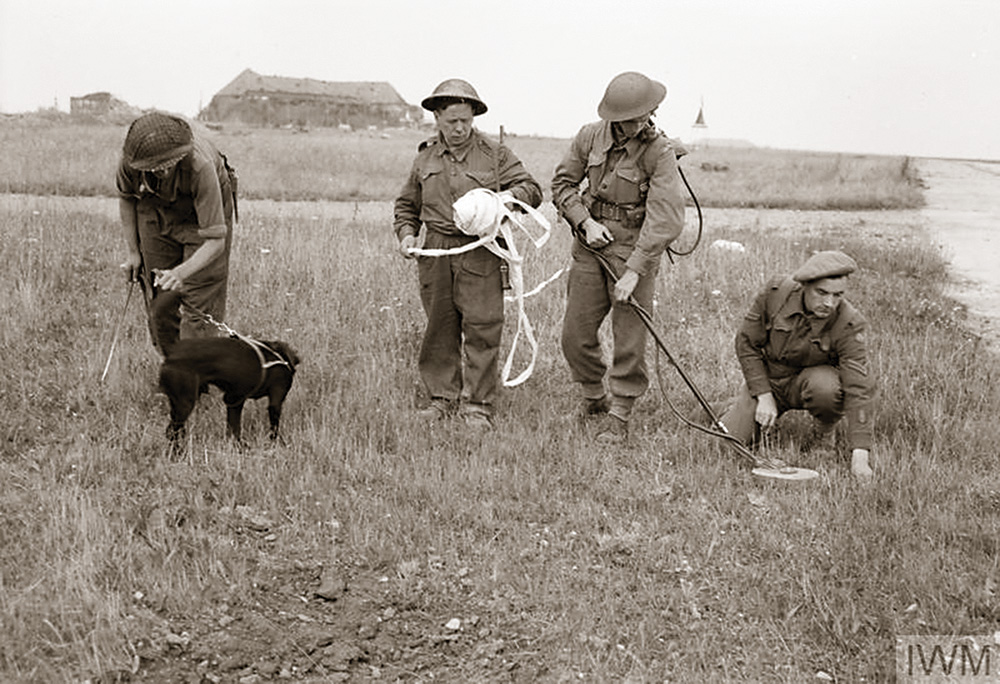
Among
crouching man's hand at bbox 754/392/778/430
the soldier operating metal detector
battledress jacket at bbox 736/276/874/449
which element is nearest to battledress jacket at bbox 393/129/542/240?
the soldier operating metal detector

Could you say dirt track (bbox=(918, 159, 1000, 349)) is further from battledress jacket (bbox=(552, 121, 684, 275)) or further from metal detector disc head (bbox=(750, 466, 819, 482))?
battledress jacket (bbox=(552, 121, 684, 275))

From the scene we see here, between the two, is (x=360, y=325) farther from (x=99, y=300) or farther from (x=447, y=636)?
(x=447, y=636)

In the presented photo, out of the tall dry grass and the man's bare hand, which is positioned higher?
the man's bare hand

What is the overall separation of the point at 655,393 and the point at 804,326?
4.81 ft

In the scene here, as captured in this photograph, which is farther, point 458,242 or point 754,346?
point 458,242

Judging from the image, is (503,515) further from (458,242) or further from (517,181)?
(517,181)

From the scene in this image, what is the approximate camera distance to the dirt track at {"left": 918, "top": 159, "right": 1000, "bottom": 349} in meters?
9.76

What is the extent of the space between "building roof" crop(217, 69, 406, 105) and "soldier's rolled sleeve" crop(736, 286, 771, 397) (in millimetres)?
56760

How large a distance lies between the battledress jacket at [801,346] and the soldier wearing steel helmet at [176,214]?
3.15m

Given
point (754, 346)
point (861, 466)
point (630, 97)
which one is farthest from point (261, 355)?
point (861, 466)

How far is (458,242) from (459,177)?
1.31 feet

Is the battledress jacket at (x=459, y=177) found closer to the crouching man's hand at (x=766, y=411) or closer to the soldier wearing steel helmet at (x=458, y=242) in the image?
the soldier wearing steel helmet at (x=458, y=242)

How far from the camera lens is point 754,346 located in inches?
Result: 225

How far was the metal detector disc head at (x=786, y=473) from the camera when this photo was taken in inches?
200
